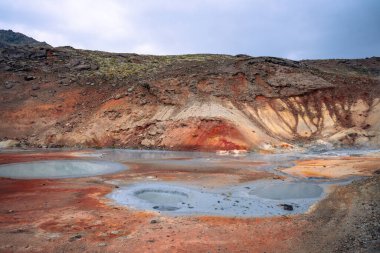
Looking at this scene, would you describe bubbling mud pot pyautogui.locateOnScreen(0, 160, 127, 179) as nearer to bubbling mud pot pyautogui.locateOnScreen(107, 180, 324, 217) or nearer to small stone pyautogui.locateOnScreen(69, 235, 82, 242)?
bubbling mud pot pyautogui.locateOnScreen(107, 180, 324, 217)

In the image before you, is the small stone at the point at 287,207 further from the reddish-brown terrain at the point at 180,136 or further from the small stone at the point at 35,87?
the small stone at the point at 35,87

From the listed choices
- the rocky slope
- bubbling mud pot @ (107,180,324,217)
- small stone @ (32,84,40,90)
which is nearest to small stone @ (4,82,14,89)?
the rocky slope

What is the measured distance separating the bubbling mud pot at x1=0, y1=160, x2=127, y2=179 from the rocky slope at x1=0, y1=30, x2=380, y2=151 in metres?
12.3

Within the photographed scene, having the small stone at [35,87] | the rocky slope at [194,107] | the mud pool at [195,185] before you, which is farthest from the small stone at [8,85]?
the mud pool at [195,185]

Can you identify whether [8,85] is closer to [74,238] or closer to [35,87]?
[35,87]

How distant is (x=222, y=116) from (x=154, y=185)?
67.6 ft

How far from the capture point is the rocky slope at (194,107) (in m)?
35.4

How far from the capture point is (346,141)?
34906 mm

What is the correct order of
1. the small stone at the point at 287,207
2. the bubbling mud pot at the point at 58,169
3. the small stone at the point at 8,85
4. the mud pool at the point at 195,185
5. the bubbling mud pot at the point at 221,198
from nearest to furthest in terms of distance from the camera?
the bubbling mud pot at the point at 221,198
the small stone at the point at 287,207
the mud pool at the point at 195,185
the bubbling mud pot at the point at 58,169
the small stone at the point at 8,85

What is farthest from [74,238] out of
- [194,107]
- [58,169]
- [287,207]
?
[194,107]

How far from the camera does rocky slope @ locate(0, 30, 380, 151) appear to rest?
35.4m

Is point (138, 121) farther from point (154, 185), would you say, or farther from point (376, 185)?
point (376, 185)

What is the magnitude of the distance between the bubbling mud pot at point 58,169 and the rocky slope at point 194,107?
40.5 ft

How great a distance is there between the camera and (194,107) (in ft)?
125
